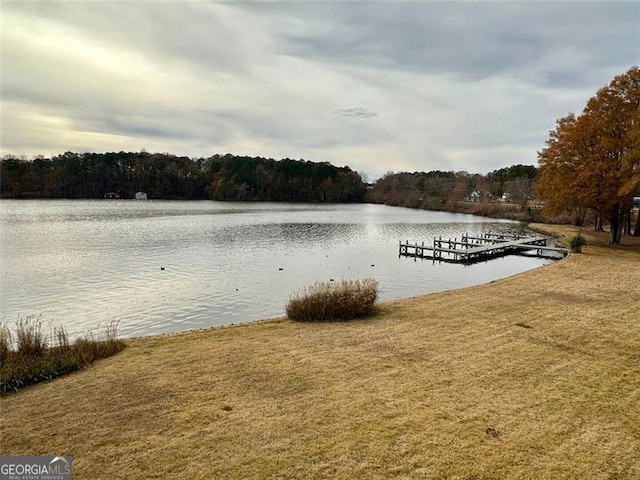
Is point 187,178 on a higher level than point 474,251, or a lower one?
higher

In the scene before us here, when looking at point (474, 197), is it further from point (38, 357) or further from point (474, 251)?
point (38, 357)

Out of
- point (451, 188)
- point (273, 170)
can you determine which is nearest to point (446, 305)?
point (451, 188)

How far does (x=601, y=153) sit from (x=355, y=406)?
26605 millimetres

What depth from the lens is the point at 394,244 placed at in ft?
113

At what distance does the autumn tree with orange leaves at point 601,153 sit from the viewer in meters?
24.2

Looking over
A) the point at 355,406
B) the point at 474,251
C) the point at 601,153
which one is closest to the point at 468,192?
the point at 474,251

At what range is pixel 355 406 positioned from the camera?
5.84 meters

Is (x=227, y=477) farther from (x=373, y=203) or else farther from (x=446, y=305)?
(x=373, y=203)

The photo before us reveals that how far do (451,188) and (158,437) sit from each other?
99.3 metres

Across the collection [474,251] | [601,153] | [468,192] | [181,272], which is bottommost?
[181,272]

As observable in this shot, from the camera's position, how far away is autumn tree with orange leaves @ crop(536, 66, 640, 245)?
24.2 meters

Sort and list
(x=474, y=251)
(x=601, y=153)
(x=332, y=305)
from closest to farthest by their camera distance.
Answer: (x=332, y=305) → (x=601, y=153) → (x=474, y=251)

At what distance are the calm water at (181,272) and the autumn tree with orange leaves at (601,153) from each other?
17.7 feet

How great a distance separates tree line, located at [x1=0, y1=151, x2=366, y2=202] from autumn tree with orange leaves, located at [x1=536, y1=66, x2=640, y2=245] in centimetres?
8910
